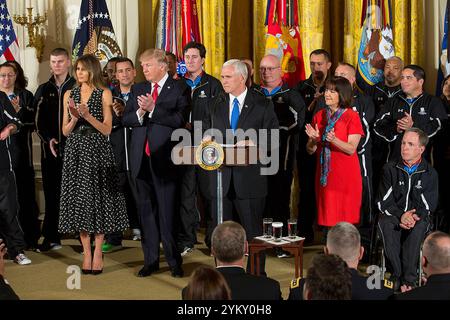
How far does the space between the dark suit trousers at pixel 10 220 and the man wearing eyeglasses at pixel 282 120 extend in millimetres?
2051

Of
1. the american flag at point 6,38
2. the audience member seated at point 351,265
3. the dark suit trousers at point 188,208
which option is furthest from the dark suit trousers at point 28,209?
the audience member seated at point 351,265

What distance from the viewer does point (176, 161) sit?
4.72 meters

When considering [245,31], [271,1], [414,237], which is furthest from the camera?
[245,31]

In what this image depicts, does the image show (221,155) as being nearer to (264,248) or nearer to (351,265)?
(264,248)

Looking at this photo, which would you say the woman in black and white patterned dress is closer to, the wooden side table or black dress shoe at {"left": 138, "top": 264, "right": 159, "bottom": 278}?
black dress shoe at {"left": 138, "top": 264, "right": 159, "bottom": 278}

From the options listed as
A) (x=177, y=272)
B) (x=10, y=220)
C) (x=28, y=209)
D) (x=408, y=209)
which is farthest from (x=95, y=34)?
(x=408, y=209)

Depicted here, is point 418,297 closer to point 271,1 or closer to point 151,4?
point 271,1

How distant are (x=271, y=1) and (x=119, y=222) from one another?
291 centimetres

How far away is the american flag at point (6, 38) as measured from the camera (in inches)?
301

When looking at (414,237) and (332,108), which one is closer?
(414,237)

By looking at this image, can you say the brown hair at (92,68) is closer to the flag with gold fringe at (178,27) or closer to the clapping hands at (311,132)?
the clapping hands at (311,132)

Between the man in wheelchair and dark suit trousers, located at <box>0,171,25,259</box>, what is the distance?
9.35ft

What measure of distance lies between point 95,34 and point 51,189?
1.85 m
